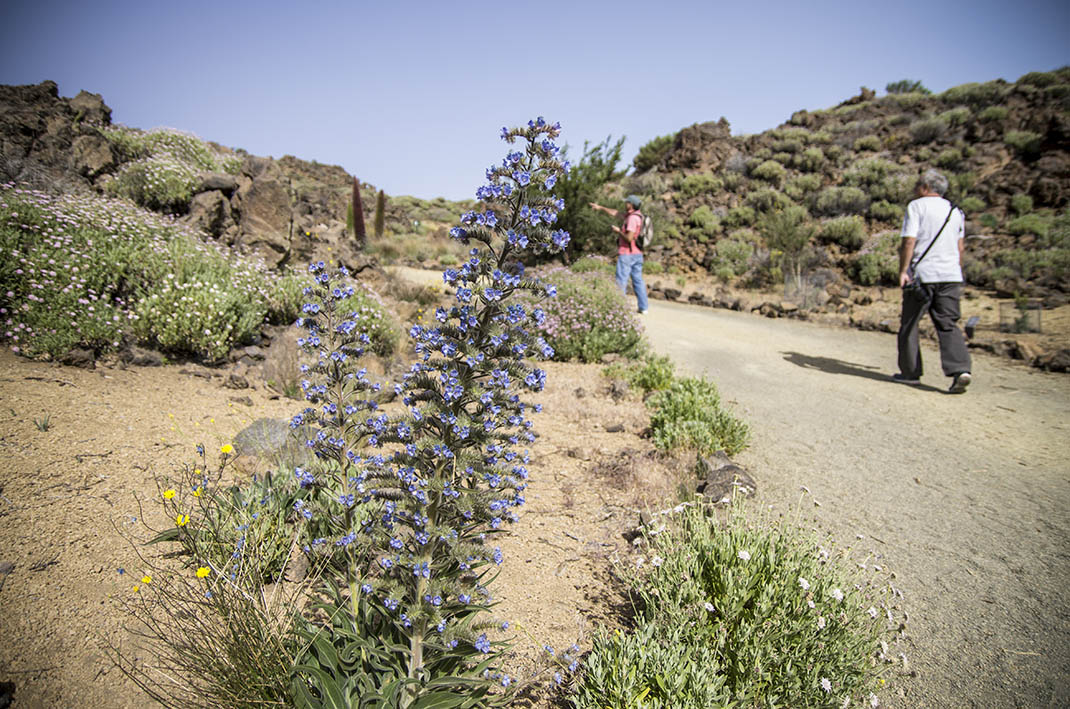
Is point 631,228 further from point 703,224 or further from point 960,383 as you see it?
point 703,224

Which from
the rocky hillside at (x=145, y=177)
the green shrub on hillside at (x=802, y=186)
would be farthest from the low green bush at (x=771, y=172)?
the rocky hillside at (x=145, y=177)

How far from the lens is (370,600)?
7.16ft

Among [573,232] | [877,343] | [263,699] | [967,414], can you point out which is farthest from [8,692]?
[573,232]

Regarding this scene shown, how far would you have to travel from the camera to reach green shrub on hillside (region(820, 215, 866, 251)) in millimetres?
18016

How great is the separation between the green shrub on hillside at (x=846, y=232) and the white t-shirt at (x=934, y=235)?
1302 centimetres

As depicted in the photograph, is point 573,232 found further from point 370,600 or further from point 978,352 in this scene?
point 370,600

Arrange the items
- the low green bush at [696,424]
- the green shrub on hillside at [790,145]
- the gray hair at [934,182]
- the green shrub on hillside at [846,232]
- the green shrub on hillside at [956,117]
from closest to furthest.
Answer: the low green bush at [696,424], the gray hair at [934,182], the green shrub on hillside at [846,232], the green shrub on hillside at [956,117], the green shrub on hillside at [790,145]

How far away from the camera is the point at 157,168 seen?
949cm

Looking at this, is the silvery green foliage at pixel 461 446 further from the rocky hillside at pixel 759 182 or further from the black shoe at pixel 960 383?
the rocky hillside at pixel 759 182

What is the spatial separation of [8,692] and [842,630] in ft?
11.9

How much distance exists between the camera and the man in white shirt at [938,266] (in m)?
6.43

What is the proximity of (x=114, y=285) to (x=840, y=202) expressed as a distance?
23.7 metres

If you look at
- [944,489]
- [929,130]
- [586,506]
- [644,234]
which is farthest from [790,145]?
[586,506]

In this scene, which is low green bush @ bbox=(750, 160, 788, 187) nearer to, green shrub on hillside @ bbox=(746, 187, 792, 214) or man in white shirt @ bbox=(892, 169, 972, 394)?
green shrub on hillside @ bbox=(746, 187, 792, 214)
